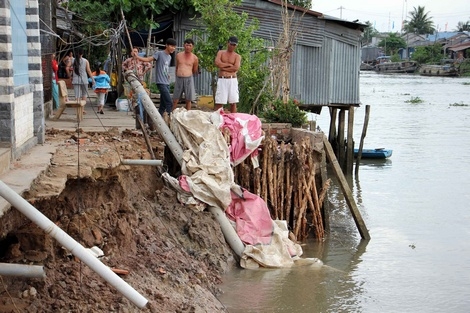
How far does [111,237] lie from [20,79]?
2.33 m

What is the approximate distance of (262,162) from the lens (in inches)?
469

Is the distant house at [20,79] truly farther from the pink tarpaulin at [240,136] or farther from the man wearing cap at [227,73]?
the man wearing cap at [227,73]

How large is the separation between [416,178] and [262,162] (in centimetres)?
993

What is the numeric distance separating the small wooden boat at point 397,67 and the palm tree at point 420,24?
18839 mm

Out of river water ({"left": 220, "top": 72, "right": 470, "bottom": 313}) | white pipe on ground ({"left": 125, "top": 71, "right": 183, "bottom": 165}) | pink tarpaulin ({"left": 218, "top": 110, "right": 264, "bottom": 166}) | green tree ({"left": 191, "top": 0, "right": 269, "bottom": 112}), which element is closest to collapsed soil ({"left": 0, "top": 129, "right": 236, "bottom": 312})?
white pipe on ground ({"left": 125, "top": 71, "right": 183, "bottom": 165})

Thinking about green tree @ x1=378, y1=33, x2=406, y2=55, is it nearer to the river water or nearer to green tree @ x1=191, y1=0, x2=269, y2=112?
the river water

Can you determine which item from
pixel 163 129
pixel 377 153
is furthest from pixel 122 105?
pixel 377 153

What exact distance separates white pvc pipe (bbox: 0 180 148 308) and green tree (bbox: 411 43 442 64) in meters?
84.1

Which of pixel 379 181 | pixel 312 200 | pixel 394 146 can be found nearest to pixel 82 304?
pixel 312 200

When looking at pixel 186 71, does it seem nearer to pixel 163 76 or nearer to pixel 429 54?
pixel 163 76

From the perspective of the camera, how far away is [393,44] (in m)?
103

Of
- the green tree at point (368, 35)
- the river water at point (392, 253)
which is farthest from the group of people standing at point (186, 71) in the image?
the green tree at point (368, 35)

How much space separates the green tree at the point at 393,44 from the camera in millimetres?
102375

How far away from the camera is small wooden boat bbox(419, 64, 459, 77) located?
75688 millimetres
